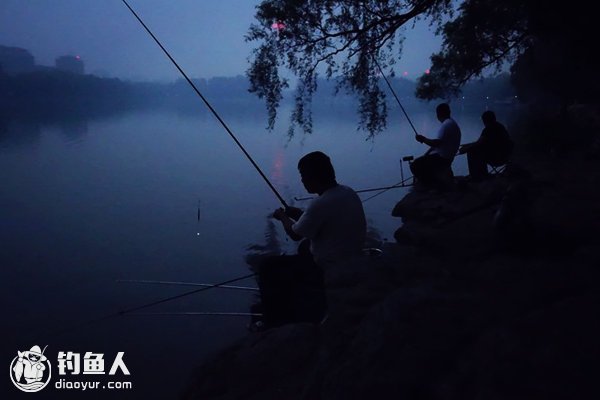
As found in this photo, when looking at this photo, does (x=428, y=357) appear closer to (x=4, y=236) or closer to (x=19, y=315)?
(x=19, y=315)

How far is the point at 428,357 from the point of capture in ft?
6.44

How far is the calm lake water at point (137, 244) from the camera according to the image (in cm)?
710

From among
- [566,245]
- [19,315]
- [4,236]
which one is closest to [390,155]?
[4,236]

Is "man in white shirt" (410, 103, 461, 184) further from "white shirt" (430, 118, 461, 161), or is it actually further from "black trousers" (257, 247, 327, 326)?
"black trousers" (257, 247, 327, 326)

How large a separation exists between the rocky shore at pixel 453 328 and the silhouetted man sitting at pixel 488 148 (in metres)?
5.03

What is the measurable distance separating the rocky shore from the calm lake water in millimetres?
3497

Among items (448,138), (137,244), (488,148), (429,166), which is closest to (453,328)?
(448,138)

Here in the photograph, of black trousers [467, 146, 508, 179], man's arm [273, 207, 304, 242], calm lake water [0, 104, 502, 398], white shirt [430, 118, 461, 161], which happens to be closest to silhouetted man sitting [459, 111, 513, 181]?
black trousers [467, 146, 508, 179]

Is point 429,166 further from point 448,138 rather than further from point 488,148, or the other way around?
point 488,148

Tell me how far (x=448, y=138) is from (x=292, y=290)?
5975 millimetres

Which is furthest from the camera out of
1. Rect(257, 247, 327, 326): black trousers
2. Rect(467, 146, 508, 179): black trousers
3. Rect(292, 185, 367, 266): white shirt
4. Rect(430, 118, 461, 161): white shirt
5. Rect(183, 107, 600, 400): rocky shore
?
Rect(467, 146, 508, 179): black trousers

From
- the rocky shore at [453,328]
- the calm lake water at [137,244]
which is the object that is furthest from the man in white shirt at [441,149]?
the rocky shore at [453,328]

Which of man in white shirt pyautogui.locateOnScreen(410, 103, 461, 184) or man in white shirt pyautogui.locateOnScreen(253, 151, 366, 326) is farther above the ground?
man in white shirt pyautogui.locateOnScreen(410, 103, 461, 184)

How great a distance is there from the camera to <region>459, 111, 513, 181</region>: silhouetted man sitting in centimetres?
915
